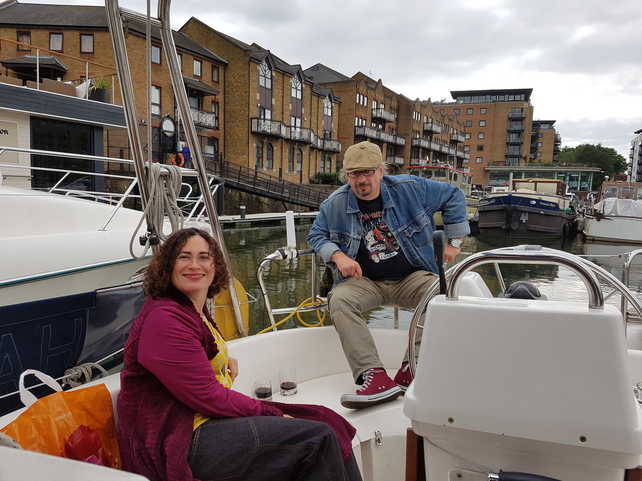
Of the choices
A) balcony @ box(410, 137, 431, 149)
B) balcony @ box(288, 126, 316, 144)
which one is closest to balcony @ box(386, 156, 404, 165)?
balcony @ box(410, 137, 431, 149)

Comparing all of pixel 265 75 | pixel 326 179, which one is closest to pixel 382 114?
pixel 326 179

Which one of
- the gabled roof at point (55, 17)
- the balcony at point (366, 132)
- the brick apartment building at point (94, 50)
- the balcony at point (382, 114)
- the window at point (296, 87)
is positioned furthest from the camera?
the balcony at point (382, 114)

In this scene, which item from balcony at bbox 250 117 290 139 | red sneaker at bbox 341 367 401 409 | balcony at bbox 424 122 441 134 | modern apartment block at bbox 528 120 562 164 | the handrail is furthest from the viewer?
modern apartment block at bbox 528 120 562 164

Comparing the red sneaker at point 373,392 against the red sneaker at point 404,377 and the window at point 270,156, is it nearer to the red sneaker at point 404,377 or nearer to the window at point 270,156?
the red sneaker at point 404,377

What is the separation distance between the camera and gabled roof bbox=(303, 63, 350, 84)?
48.2 metres

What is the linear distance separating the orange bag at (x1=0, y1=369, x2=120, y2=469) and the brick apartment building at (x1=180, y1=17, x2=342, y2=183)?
1250 inches

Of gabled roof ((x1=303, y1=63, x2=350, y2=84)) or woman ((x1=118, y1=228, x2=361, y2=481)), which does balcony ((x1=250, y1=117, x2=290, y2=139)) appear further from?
woman ((x1=118, y1=228, x2=361, y2=481))

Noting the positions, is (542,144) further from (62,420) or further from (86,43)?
(62,420)

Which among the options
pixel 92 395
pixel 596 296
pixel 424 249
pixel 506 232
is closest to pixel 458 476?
pixel 596 296

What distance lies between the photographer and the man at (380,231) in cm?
297

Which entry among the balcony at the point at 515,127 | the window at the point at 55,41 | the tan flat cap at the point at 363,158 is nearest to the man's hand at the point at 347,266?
the tan flat cap at the point at 363,158

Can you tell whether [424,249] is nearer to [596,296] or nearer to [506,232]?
[596,296]

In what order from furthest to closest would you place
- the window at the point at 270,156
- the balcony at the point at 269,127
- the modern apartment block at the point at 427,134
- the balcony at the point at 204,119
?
the modern apartment block at the point at 427,134
the window at the point at 270,156
the balcony at the point at 269,127
the balcony at the point at 204,119

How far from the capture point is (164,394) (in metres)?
1.55
